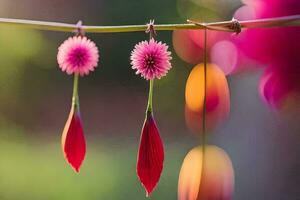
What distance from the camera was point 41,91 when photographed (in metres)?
1.08

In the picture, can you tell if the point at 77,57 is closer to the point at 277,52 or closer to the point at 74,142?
the point at 74,142

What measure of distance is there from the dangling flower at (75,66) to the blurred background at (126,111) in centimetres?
15

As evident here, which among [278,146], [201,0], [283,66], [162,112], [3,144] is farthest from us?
[3,144]

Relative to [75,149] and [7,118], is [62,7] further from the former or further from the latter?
[75,149]

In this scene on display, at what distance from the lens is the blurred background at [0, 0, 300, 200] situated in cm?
80

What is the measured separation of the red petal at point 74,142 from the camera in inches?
23.5

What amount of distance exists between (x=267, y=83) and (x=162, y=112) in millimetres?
437

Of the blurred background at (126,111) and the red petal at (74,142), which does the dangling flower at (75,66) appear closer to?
the red petal at (74,142)

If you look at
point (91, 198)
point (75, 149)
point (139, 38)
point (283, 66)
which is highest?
point (139, 38)

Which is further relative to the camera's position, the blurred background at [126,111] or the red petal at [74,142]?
the blurred background at [126,111]

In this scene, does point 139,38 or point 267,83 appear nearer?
point 267,83

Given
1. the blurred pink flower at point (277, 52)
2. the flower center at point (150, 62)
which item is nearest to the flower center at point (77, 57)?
the flower center at point (150, 62)

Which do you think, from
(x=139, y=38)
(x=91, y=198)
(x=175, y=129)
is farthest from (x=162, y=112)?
(x=91, y=198)

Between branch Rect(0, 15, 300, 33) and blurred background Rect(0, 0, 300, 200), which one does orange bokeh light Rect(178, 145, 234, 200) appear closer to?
blurred background Rect(0, 0, 300, 200)
